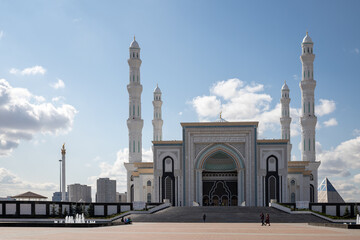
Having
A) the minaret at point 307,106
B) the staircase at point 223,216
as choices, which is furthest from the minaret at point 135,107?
the minaret at point 307,106

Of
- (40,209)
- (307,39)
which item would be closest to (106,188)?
(307,39)

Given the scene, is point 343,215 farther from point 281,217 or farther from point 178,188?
point 178,188

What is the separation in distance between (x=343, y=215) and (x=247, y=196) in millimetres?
13659

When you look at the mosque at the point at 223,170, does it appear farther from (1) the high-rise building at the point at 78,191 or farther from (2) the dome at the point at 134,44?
(1) the high-rise building at the point at 78,191

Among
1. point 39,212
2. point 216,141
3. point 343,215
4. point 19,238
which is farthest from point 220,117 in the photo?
point 19,238

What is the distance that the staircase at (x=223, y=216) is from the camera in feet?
150

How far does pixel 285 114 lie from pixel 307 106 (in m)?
10.9

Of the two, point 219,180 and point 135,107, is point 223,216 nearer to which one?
point 219,180

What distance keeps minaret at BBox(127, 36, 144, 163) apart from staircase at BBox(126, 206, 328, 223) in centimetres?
1754

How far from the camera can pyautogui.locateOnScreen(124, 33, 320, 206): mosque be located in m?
62.3

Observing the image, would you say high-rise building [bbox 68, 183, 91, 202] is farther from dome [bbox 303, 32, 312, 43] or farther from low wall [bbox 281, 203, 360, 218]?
low wall [bbox 281, 203, 360, 218]

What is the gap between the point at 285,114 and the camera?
79938 millimetres

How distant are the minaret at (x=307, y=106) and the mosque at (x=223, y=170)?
680mm

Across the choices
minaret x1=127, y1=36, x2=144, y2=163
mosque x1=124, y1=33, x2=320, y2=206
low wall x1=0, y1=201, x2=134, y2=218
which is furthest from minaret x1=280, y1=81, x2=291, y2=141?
low wall x1=0, y1=201, x2=134, y2=218
